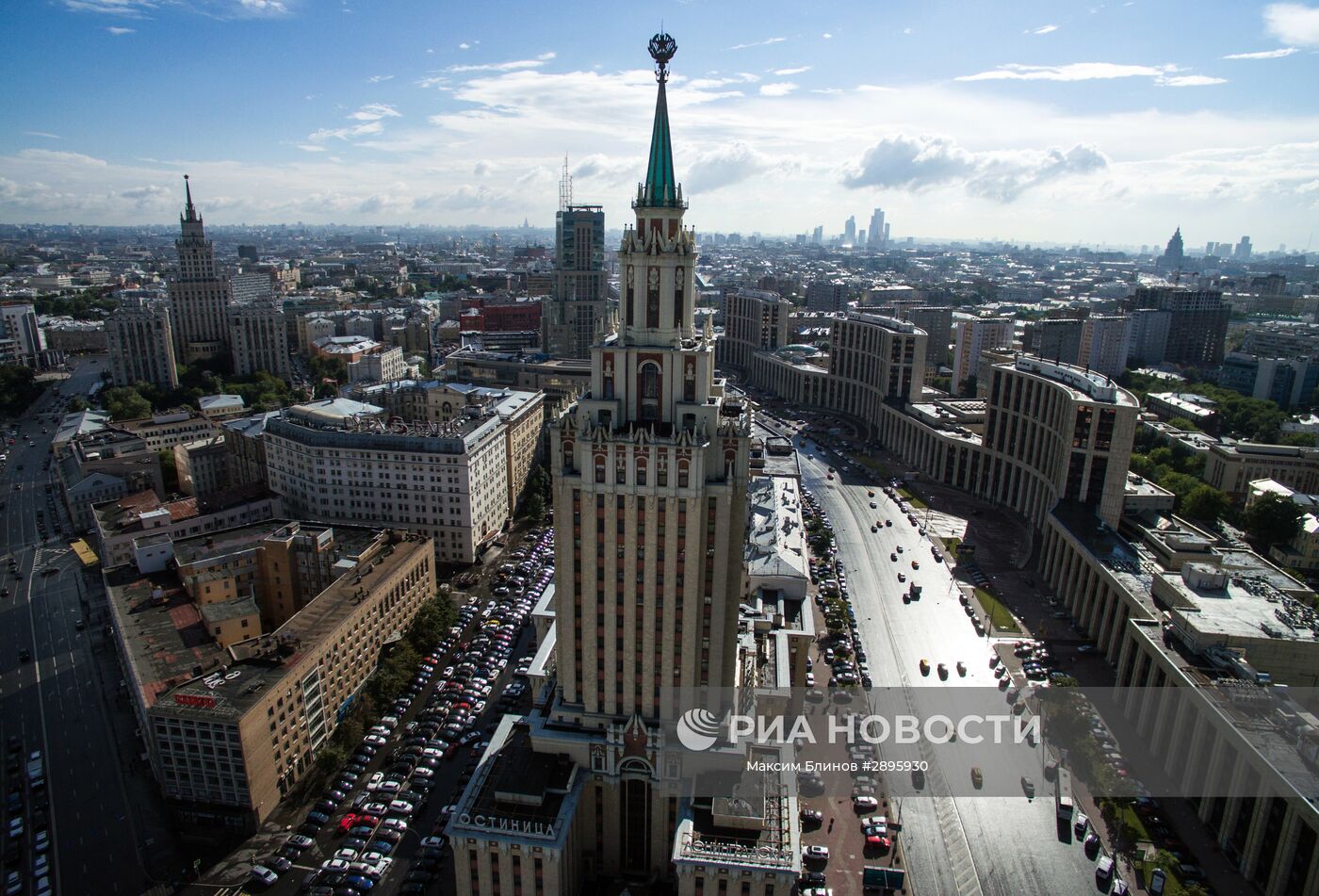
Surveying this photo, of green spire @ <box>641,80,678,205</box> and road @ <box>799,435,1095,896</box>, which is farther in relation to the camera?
road @ <box>799,435,1095,896</box>

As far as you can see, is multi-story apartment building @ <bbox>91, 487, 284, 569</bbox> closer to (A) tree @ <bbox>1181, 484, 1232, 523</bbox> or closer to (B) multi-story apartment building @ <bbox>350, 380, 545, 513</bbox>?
(B) multi-story apartment building @ <bbox>350, 380, 545, 513</bbox>

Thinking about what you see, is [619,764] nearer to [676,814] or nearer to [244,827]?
[676,814]

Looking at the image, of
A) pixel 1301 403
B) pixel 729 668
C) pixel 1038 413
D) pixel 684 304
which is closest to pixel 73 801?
pixel 729 668

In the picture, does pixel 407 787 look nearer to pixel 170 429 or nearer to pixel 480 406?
pixel 480 406

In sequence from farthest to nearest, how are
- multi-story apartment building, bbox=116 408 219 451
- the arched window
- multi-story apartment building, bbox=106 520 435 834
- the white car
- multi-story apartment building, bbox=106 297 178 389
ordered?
multi-story apartment building, bbox=106 297 178 389
multi-story apartment building, bbox=116 408 219 451
multi-story apartment building, bbox=106 520 435 834
the white car
the arched window

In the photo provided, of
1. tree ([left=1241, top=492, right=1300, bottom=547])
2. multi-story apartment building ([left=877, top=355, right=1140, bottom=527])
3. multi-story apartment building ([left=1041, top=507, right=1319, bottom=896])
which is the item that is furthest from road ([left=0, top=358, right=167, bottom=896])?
tree ([left=1241, top=492, right=1300, bottom=547])

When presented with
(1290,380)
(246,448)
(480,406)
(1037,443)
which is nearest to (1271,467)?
(1037,443)

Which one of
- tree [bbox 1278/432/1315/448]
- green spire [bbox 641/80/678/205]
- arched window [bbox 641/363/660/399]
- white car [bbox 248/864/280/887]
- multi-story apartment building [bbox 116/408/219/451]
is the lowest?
white car [bbox 248/864/280/887]
